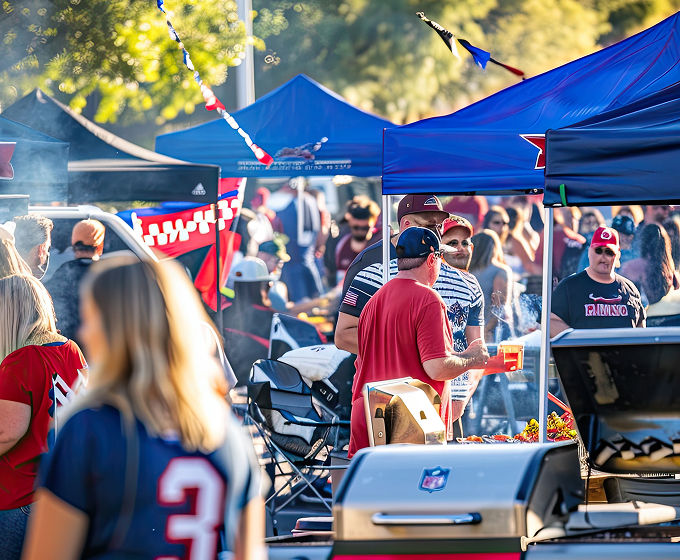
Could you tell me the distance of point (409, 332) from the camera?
4.52 meters

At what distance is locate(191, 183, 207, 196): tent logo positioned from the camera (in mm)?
7969

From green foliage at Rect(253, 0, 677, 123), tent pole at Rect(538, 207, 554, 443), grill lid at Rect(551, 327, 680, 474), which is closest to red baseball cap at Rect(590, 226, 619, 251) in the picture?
tent pole at Rect(538, 207, 554, 443)

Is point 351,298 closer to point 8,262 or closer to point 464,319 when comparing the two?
point 464,319

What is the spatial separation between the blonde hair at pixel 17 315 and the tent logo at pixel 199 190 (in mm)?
4339

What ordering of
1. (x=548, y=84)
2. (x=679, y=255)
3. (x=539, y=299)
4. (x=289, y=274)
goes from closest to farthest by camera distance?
1. (x=548, y=84)
2. (x=539, y=299)
3. (x=679, y=255)
4. (x=289, y=274)

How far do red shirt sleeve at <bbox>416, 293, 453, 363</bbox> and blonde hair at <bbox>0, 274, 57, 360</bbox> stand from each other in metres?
1.77

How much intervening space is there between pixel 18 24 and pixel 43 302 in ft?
34.8

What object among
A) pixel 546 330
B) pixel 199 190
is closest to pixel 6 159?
pixel 199 190

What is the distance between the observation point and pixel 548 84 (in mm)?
6289

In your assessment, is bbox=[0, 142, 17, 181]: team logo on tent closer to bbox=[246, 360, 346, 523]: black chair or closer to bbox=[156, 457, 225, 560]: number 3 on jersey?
bbox=[246, 360, 346, 523]: black chair

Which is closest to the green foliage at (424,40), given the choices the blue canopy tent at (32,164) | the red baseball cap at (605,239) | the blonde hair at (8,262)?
the red baseball cap at (605,239)

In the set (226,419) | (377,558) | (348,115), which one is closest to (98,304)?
(226,419)

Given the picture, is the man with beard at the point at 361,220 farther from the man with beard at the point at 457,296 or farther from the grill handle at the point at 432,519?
the grill handle at the point at 432,519

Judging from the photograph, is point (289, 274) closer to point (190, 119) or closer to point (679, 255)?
point (679, 255)
